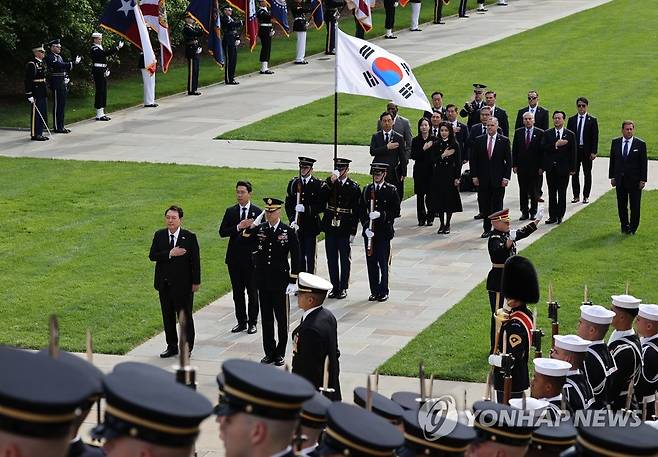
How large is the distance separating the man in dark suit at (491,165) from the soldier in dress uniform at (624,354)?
1013cm

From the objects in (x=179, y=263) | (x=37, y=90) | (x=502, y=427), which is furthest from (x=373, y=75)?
(x=502, y=427)

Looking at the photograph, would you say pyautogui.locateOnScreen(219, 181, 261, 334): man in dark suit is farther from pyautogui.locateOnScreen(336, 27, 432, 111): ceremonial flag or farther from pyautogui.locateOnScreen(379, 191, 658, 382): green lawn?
pyautogui.locateOnScreen(336, 27, 432, 111): ceremonial flag

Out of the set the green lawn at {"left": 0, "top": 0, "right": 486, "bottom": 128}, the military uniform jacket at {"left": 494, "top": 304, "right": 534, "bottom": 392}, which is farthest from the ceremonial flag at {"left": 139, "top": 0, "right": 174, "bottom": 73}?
Result: the military uniform jacket at {"left": 494, "top": 304, "right": 534, "bottom": 392}

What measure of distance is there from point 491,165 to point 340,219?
14.2 ft

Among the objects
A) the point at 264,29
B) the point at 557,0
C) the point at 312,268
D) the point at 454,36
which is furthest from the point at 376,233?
the point at 557,0

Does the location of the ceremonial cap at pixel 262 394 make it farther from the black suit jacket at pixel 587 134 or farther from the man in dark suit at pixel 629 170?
the black suit jacket at pixel 587 134

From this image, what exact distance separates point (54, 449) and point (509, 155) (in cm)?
1685

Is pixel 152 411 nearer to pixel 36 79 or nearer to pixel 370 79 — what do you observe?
pixel 370 79

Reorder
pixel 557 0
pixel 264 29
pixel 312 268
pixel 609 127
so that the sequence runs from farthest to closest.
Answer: pixel 557 0 → pixel 264 29 → pixel 609 127 → pixel 312 268

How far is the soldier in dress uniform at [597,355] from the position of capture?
378 inches

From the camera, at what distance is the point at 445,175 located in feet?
68.5

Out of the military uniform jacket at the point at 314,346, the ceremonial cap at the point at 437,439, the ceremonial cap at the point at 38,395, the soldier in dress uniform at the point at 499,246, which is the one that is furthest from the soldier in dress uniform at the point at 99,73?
the ceremonial cap at the point at 38,395

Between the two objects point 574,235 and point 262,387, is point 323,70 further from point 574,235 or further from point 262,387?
point 262,387

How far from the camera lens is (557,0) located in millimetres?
51344
